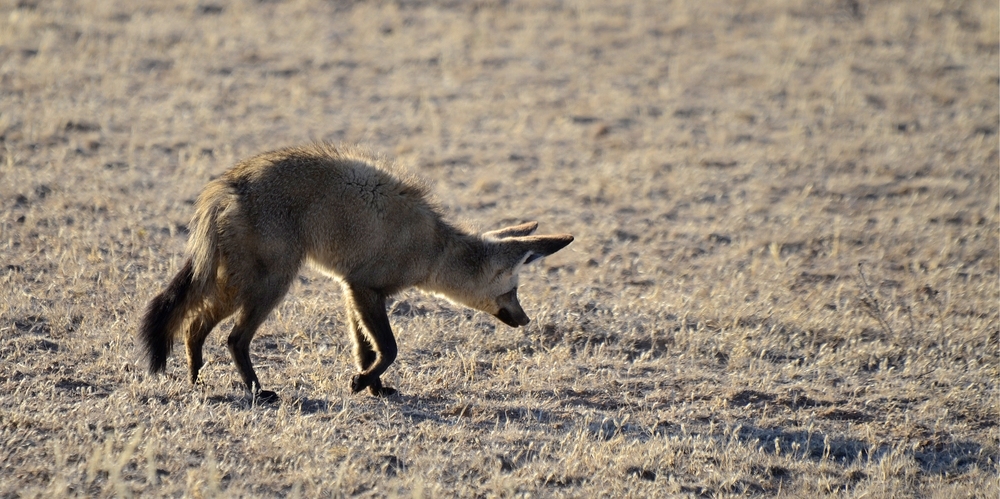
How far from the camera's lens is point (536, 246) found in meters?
6.67

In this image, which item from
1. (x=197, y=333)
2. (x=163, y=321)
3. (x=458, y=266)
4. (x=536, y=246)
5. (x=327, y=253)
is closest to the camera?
(x=163, y=321)

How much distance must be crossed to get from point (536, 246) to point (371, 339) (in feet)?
4.25

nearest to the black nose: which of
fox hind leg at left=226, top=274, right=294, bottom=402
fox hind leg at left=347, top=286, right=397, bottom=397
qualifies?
fox hind leg at left=347, top=286, right=397, bottom=397

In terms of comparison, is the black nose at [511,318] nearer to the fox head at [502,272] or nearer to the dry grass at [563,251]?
the fox head at [502,272]

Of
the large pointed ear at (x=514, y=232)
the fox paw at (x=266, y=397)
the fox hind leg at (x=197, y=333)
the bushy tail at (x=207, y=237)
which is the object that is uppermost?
the bushy tail at (x=207, y=237)

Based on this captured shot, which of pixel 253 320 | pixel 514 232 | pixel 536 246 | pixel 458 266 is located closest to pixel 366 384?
pixel 253 320

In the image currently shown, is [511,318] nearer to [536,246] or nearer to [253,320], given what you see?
[536,246]

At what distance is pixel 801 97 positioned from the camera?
14.6 meters

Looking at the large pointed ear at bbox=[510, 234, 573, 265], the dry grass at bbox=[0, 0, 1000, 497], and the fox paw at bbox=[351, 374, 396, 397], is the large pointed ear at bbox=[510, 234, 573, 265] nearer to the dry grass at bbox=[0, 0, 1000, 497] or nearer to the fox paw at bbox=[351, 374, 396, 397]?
the dry grass at bbox=[0, 0, 1000, 497]

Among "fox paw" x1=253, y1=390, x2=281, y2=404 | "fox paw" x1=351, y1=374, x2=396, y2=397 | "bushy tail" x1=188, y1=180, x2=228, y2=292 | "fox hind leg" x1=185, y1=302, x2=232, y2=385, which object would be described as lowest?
"fox paw" x1=351, y1=374, x2=396, y2=397

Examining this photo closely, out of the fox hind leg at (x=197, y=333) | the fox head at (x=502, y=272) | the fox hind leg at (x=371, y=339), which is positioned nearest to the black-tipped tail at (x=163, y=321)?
the fox hind leg at (x=197, y=333)

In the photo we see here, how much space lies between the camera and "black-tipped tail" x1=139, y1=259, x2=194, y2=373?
228 inches

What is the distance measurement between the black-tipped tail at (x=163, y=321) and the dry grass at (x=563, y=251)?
0.35 metres

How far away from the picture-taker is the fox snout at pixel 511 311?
22.9 feet
